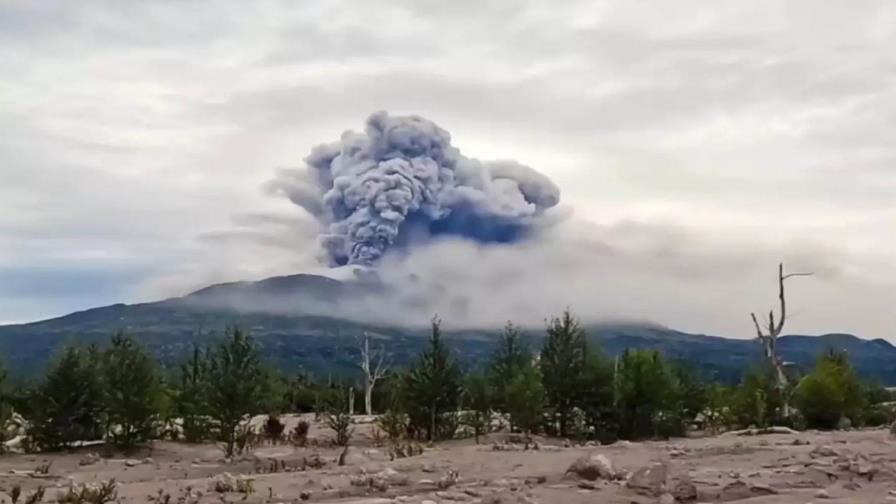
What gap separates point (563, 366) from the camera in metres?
36.7

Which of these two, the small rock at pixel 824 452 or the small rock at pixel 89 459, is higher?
the small rock at pixel 824 452

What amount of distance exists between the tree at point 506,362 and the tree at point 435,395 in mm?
2277

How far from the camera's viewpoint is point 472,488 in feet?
45.8

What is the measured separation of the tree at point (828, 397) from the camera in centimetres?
3938

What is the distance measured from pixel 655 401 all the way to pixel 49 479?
71.7 feet

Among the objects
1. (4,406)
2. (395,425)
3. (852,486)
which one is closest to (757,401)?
(395,425)

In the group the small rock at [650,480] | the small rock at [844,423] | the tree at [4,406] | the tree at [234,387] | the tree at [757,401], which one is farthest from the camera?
the small rock at [844,423]

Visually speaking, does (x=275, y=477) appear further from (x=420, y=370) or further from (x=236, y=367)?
(x=420, y=370)

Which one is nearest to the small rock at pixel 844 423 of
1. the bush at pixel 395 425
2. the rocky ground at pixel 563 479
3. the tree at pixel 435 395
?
the tree at pixel 435 395

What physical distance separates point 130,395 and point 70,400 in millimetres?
2510

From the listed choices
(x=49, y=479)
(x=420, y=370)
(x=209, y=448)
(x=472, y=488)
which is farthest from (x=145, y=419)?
(x=472, y=488)

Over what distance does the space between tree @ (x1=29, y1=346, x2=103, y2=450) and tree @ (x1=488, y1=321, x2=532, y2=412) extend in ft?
47.6

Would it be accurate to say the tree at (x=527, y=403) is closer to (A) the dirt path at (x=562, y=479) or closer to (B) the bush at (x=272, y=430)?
(B) the bush at (x=272, y=430)

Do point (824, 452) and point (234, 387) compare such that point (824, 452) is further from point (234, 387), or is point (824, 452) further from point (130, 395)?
point (130, 395)
